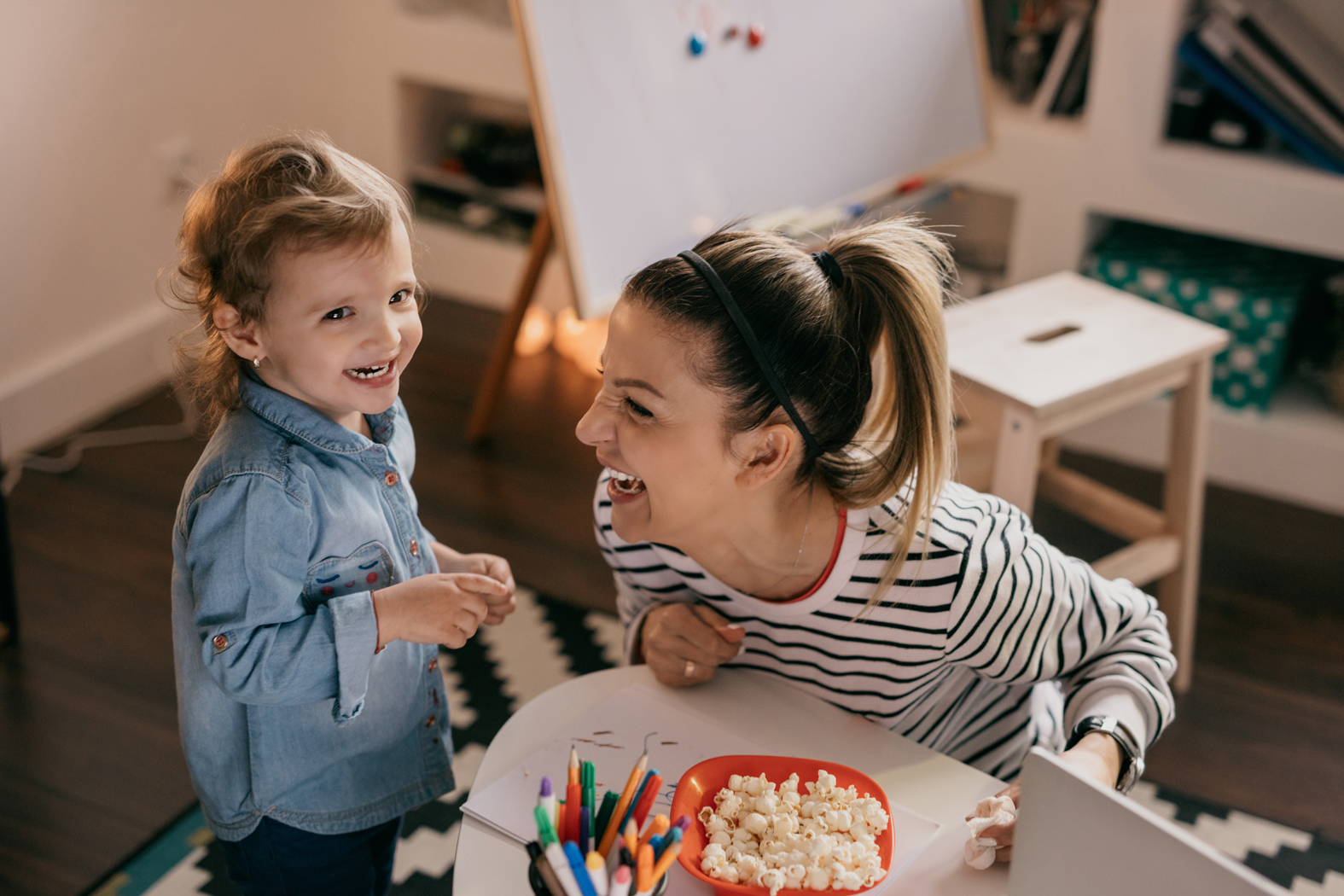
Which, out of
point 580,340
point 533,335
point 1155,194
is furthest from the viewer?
point 533,335

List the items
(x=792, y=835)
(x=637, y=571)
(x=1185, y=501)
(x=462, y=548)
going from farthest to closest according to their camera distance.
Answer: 1. (x=462, y=548)
2. (x=1185, y=501)
3. (x=637, y=571)
4. (x=792, y=835)

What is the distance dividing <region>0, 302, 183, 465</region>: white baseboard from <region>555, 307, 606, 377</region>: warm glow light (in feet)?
2.83

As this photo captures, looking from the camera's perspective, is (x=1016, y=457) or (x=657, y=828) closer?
(x=657, y=828)

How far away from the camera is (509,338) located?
253 centimetres

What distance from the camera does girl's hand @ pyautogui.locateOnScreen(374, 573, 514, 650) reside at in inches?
37.7

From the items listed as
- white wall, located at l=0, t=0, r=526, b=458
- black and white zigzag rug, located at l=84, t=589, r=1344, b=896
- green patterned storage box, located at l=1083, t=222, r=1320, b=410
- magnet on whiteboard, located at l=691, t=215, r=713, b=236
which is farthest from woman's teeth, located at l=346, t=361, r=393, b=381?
green patterned storage box, located at l=1083, t=222, r=1320, b=410

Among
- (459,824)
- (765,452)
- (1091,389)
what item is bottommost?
(459,824)

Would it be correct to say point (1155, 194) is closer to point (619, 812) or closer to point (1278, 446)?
point (1278, 446)

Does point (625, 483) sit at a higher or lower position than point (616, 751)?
higher

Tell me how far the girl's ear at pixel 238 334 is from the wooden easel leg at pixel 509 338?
4.60 ft

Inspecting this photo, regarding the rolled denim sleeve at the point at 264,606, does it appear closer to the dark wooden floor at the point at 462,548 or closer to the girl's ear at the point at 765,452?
the girl's ear at the point at 765,452

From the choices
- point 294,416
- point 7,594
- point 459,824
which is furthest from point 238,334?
point 7,594

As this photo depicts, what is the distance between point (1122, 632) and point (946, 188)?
129 cm

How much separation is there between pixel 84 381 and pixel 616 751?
2055mm
